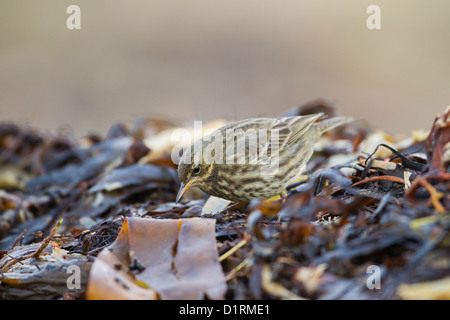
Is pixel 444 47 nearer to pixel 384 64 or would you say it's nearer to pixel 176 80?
pixel 384 64

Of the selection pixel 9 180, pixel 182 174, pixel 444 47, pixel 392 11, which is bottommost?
pixel 9 180

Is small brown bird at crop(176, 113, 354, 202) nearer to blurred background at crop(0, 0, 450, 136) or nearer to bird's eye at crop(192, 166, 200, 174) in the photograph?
bird's eye at crop(192, 166, 200, 174)

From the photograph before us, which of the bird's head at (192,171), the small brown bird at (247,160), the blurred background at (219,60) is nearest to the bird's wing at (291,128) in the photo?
the small brown bird at (247,160)

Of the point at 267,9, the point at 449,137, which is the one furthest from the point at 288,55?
the point at 449,137

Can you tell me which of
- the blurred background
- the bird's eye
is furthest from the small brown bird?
the blurred background

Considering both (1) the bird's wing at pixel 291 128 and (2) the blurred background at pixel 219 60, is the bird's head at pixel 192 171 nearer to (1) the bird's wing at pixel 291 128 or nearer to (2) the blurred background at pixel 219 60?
(1) the bird's wing at pixel 291 128
